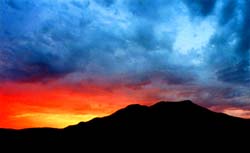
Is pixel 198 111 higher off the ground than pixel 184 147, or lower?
higher

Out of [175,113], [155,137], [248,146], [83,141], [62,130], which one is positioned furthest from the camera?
[62,130]

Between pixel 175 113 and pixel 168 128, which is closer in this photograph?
pixel 168 128

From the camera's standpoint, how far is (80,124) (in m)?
75.8

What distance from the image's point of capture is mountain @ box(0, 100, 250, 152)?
58969 mm

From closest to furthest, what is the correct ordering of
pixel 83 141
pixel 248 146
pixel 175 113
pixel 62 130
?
pixel 248 146
pixel 83 141
pixel 175 113
pixel 62 130

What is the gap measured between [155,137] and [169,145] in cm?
423

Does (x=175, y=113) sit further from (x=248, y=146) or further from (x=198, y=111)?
(x=248, y=146)

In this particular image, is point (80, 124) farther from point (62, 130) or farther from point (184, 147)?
point (184, 147)

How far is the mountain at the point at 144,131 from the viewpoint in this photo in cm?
5897

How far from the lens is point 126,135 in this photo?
6300cm

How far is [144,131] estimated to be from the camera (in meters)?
63.2

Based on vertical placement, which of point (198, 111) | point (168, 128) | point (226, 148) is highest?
point (198, 111)

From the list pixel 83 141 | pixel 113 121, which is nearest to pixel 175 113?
pixel 113 121

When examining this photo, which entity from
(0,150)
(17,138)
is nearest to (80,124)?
(17,138)
